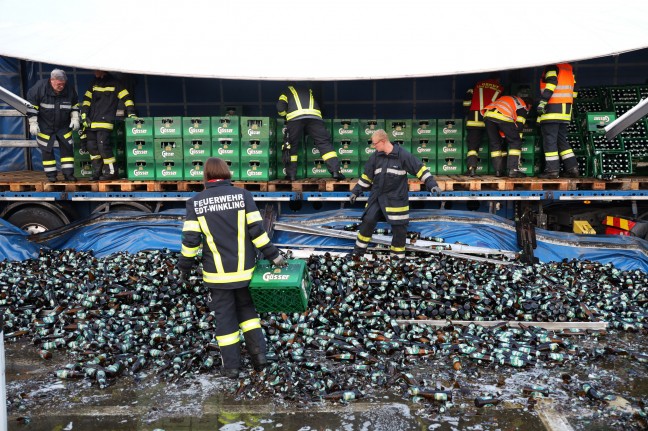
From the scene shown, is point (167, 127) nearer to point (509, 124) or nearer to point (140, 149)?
point (140, 149)

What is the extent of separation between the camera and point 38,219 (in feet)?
34.2

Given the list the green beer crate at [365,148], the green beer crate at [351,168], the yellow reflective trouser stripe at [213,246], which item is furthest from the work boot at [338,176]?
the yellow reflective trouser stripe at [213,246]

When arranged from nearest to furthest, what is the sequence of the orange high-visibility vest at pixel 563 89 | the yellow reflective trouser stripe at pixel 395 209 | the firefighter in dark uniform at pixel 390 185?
the firefighter in dark uniform at pixel 390 185
the yellow reflective trouser stripe at pixel 395 209
the orange high-visibility vest at pixel 563 89

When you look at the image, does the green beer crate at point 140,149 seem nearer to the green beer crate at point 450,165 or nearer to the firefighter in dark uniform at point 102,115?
the firefighter in dark uniform at point 102,115

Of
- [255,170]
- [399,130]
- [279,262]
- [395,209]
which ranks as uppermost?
[399,130]

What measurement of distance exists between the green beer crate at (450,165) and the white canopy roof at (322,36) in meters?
1.52

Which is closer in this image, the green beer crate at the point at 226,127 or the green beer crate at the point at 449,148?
the green beer crate at the point at 226,127

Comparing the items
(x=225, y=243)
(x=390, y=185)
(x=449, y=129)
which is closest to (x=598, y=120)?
(x=449, y=129)

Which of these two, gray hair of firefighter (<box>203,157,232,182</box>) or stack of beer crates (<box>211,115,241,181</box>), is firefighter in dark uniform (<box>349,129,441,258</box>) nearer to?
stack of beer crates (<box>211,115,241,181</box>)

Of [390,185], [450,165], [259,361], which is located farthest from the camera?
[450,165]

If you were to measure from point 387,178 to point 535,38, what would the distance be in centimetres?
397

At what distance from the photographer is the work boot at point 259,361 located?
19.2 ft

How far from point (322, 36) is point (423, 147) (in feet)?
8.81

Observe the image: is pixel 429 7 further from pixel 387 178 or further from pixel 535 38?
pixel 387 178
